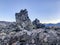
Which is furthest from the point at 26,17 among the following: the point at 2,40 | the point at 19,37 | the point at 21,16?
the point at 19,37

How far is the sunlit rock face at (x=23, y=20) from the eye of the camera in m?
126

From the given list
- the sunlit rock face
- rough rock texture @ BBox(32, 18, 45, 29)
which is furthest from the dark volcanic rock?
the sunlit rock face

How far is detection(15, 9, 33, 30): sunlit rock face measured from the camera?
413 ft

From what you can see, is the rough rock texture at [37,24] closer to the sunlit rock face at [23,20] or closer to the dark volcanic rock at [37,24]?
the dark volcanic rock at [37,24]

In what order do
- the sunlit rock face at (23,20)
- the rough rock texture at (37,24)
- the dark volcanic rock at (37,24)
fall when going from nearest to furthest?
the sunlit rock face at (23,20), the rough rock texture at (37,24), the dark volcanic rock at (37,24)

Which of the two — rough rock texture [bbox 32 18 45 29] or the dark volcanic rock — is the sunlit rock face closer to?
rough rock texture [bbox 32 18 45 29]

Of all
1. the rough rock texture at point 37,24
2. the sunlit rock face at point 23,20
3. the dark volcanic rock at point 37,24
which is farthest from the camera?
the dark volcanic rock at point 37,24

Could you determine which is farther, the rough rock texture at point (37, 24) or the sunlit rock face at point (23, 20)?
the rough rock texture at point (37, 24)

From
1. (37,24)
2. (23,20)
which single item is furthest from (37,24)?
(23,20)

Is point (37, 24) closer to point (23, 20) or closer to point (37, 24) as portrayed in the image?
point (37, 24)

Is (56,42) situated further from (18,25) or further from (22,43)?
(18,25)

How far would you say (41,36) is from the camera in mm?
80438

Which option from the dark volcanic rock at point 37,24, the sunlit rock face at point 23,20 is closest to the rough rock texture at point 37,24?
the dark volcanic rock at point 37,24

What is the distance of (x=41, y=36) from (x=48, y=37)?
3.45 meters
